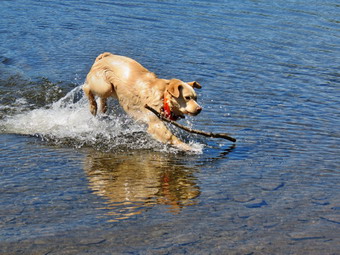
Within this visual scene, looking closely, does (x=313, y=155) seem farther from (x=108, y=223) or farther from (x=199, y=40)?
(x=199, y=40)

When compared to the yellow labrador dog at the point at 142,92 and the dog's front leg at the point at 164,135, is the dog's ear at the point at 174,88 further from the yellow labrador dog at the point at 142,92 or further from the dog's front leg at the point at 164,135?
the dog's front leg at the point at 164,135

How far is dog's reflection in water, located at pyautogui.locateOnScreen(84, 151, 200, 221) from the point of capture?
6.32m

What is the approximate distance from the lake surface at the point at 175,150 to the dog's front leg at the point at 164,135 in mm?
123

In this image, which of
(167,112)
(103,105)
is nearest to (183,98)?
(167,112)

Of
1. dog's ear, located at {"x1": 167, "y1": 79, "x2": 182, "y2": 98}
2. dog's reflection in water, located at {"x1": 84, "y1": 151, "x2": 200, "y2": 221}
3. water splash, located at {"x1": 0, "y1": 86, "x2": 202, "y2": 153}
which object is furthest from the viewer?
water splash, located at {"x1": 0, "y1": 86, "x2": 202, "y2": 153}

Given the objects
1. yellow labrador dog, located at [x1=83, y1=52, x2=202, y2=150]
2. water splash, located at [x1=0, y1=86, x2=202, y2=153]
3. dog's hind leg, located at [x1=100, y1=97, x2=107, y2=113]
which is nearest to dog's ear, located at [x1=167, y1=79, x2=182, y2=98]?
yellow labrador dog, located at [x1=83, y1=52, x2=202, y2=150]

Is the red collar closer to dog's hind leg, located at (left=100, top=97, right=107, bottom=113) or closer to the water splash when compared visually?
the water splash

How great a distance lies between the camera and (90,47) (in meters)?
14.6

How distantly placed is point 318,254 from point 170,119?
396 centimetres

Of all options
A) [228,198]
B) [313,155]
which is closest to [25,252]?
[228,198]

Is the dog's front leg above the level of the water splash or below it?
above

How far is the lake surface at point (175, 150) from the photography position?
5.64 meters

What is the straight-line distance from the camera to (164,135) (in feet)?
28.7

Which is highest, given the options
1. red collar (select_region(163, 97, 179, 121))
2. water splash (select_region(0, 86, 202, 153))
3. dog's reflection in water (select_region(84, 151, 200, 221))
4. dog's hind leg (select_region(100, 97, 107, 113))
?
red collar (select_region(163, 97, 179, 121))
